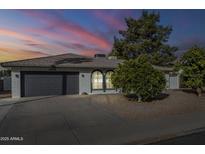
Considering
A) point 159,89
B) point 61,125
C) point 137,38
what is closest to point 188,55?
point 159,89

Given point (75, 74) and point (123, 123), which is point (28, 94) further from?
point (123, 123)

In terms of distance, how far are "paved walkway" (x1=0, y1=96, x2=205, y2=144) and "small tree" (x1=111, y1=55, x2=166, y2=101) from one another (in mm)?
3129

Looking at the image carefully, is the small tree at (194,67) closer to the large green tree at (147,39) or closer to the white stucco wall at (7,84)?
the large green tree at (147,39)

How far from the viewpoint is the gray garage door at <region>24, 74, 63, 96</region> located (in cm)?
1795

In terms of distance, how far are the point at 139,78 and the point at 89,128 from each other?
5.84 meters

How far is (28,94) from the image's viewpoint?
17906 millimetres

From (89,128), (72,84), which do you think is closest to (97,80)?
(72,84)

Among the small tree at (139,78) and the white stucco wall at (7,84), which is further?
the white stucco wall at (7,84)

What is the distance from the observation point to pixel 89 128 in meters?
7.45

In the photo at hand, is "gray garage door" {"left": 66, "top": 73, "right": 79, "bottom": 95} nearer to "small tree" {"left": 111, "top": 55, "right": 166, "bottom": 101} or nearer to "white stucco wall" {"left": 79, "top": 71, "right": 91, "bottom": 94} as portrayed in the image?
"white stucco wall" {"left": 79, "top": 71, "right": 91, "bottom": 94}

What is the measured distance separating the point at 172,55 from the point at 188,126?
31.7m

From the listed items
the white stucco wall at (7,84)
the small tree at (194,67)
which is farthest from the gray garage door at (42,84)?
the white stucco wall at (7,84)

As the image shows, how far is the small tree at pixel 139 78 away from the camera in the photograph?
40.9 feet

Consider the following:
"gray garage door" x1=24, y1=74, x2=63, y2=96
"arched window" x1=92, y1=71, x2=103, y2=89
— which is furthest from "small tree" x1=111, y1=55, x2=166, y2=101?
"gray garage door" x1=24, y1=74, x2=63, y2=96
